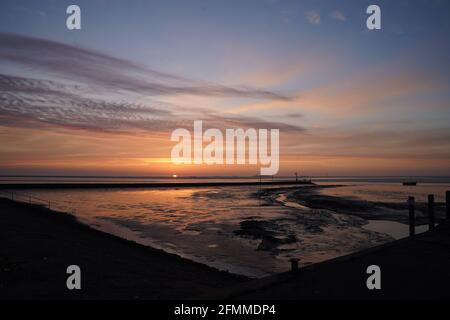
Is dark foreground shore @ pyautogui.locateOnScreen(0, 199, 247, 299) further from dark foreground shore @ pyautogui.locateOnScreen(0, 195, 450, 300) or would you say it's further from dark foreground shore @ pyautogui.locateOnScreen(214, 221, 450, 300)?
dark foreground shore @ pyautogui.locateOnScreen(214, 221, 450, 300)

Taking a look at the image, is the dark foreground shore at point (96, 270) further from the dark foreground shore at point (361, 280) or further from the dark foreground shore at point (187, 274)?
the dark foreground shore at point (361, 280)

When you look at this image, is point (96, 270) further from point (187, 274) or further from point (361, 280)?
point (361, 280)

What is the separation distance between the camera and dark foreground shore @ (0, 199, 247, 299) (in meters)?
7.31

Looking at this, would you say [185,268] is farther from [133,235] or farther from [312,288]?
[133,235]

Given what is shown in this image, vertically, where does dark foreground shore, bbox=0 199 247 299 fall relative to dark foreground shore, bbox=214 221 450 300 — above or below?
below

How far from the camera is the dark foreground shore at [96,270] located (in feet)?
24.0

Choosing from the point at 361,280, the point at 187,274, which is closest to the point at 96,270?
the point at 187,274

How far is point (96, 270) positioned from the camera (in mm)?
9141

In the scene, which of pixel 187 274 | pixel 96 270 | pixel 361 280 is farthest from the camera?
pixel 187 274

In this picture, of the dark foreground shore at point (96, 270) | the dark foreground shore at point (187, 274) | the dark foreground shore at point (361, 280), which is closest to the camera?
the dark foreground shore at point (361, 280)

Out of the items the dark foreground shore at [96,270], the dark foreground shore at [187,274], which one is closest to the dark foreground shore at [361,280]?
the dark foreground shore at [187,274]

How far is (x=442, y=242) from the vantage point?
34.9 feet

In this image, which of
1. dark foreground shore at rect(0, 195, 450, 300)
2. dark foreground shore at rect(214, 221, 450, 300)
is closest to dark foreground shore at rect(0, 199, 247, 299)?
dark foreground shore at rect(0, 195, 450, 300)
